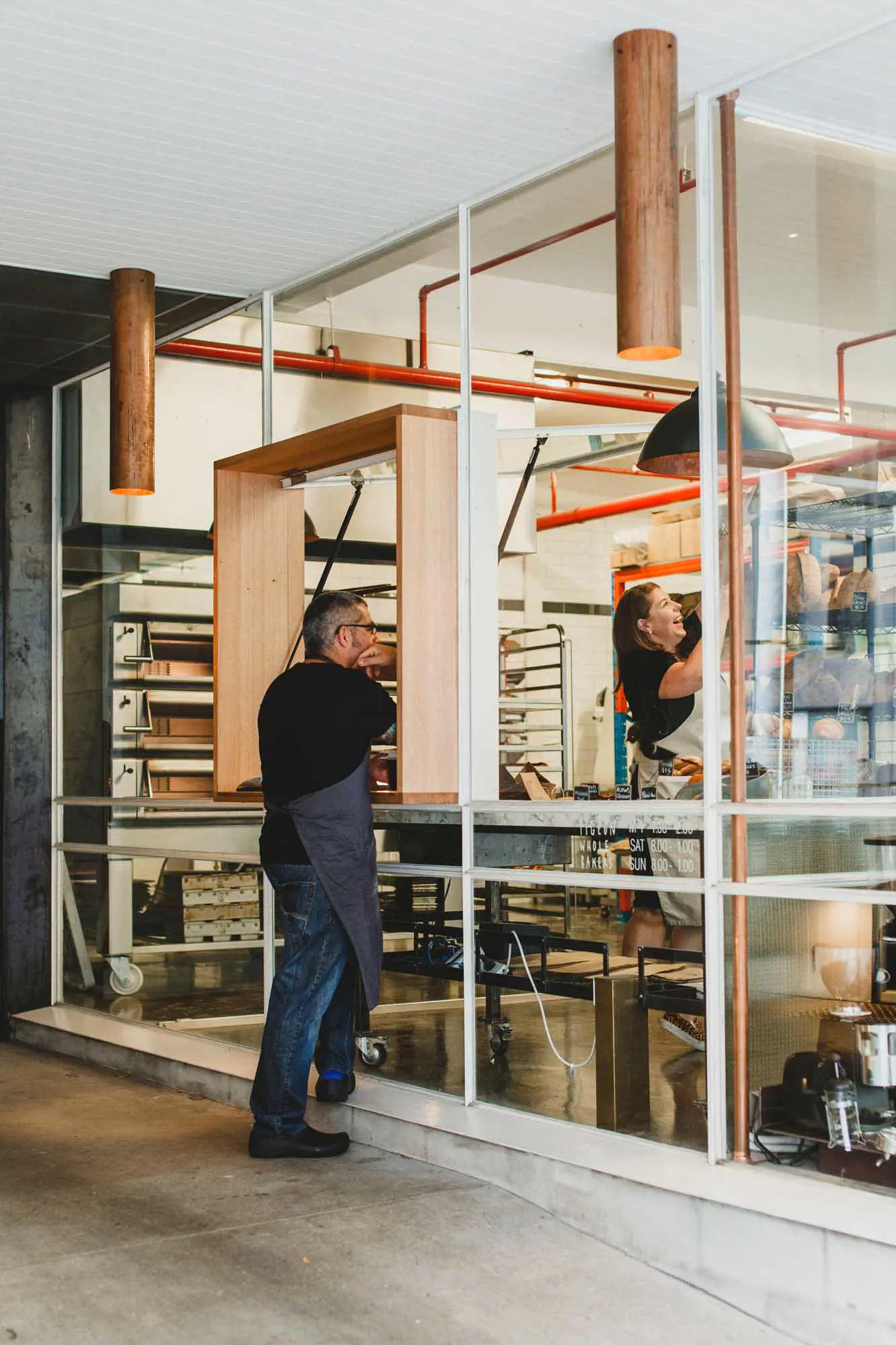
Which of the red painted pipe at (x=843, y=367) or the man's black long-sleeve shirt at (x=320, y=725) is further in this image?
the man's black long-sleeve shirt at (x=320, y=725)

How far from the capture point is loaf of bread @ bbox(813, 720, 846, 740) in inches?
148

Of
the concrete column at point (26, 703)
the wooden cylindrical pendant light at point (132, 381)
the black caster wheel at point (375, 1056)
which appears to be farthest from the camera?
the concrete column at point (26, 703)

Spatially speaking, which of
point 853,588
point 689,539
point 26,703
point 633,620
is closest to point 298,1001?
point 633,620

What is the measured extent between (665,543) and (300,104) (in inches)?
249

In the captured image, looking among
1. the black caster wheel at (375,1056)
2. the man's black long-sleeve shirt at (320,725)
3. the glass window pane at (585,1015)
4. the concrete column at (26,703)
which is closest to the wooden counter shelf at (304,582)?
the man's black long-sleeve shirt at (320,725)

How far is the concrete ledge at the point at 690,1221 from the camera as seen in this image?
10.6ft

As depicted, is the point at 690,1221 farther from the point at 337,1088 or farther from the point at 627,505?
the point at 627,505

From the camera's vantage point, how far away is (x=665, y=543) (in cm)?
1017

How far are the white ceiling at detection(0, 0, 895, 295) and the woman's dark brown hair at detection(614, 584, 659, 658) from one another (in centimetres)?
141

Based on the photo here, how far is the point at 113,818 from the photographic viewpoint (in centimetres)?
664

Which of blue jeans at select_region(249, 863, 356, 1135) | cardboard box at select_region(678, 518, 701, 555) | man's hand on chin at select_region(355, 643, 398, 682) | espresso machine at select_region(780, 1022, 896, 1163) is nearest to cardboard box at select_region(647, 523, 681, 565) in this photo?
cardboard box at select_region(678, 518, 701, 555)

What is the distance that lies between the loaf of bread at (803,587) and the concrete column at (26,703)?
425cm

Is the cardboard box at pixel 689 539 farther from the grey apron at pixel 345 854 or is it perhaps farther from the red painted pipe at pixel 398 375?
the grey apron at pixel 345 854

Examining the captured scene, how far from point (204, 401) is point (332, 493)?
83cm
